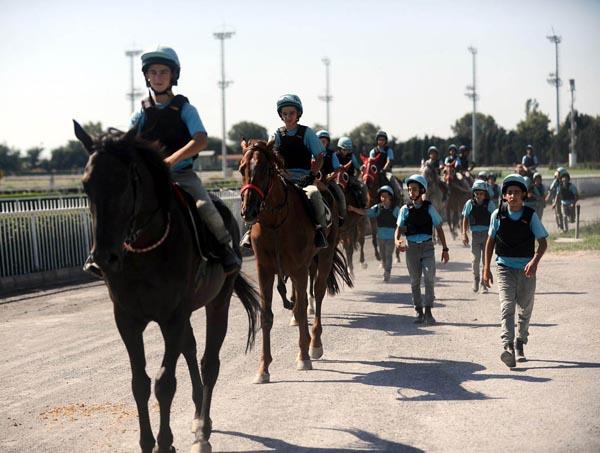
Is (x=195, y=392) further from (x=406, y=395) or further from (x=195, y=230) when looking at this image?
(x=406, y=395)

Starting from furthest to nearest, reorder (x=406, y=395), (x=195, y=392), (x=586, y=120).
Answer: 1. (x=586, y=120)
2. (x=406, y=395)
3. (x=195, y=392)

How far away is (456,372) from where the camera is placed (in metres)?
9.46

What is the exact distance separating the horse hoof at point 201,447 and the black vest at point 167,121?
7.60 ft

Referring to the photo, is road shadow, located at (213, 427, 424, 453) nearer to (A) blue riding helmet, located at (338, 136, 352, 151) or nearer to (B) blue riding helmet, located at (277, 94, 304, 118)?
(B) blue riding helmet, located at (277, 94, 304, 118)

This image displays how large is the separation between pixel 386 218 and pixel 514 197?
8.86 metres

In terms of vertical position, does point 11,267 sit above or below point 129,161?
below

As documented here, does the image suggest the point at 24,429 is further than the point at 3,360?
No

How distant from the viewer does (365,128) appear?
429 ft

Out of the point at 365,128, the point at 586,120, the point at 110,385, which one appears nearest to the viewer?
the point at 110,385

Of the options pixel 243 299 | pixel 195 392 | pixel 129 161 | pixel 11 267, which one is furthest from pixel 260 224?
pixel 11 267

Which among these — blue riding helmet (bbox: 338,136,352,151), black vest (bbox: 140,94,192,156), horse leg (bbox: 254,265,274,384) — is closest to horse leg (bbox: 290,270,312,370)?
horse leg (bbox: 254,265,274,384)

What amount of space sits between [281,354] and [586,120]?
76.6m

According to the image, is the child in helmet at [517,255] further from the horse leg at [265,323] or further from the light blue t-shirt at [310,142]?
the horse leg at [265,323]

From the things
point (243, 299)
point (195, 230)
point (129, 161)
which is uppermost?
point (129, 161)
